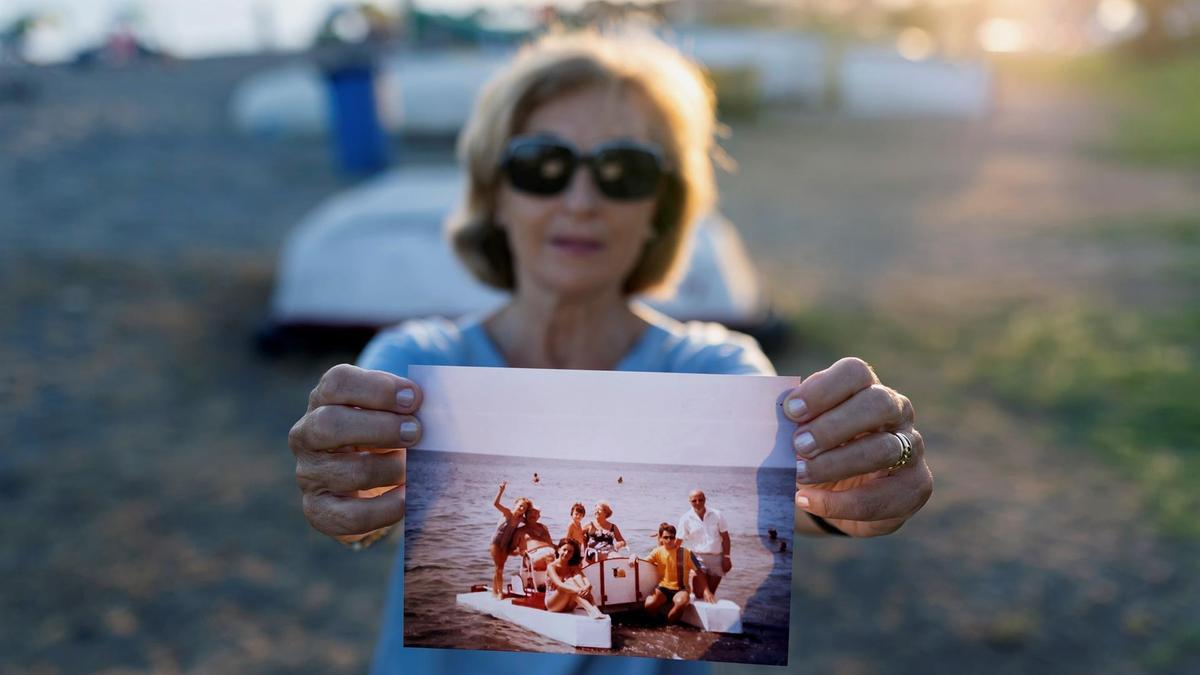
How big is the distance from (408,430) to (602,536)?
28 centimetres

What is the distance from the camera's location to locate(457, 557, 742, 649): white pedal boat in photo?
3.83 ft

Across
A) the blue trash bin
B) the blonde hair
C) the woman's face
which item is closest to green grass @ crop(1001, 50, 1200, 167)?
the blue trash bin

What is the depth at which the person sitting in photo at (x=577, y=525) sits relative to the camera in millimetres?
1172

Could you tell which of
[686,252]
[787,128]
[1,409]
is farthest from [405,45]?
[686,252]

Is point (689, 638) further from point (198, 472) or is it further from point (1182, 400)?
point (1182, 400)

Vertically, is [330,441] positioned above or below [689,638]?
above

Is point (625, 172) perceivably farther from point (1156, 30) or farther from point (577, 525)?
point (1156, 30)

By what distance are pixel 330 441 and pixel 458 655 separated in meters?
0.59

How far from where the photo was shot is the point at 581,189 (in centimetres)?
169

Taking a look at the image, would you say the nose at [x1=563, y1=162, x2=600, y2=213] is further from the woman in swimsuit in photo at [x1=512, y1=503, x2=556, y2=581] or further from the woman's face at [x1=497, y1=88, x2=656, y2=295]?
the woman in swimsuit in photo at [x1=512, y1=503, x2=556, y2=581]

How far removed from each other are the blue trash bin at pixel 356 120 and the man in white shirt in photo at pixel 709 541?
35.8 feet

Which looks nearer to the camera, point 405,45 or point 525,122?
point 525,122

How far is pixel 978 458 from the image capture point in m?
4.69

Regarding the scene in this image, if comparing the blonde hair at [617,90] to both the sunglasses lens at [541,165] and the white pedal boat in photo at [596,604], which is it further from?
the white pedal boat in photo at [596,604]
